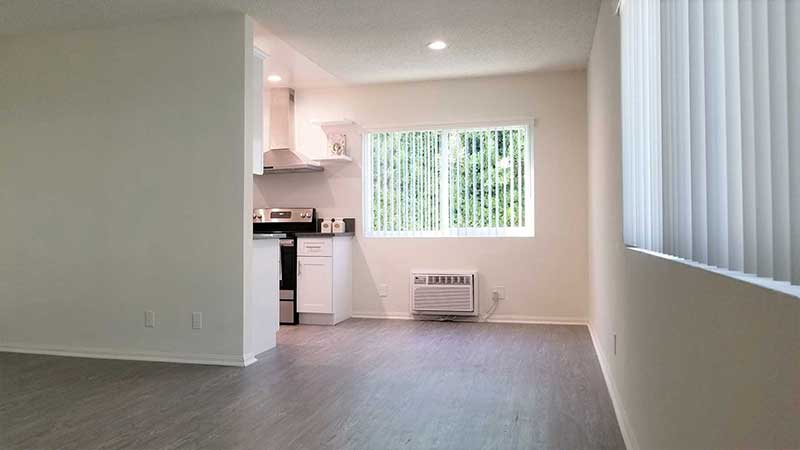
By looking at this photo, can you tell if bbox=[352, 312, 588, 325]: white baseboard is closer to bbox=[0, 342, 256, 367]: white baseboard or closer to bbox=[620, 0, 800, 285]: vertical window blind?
bbox=[0, 342, 256, 367]: white baseboard

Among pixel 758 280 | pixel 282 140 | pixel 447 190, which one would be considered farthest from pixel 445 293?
pixel 758 280

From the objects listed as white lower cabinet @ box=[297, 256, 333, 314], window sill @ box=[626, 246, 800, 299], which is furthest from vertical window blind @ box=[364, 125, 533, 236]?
window sill @ box=[626, 246, 800, 299]

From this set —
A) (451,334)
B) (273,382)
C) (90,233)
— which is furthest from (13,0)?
(451,334)

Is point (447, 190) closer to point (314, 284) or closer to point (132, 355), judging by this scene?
point (314, 284)

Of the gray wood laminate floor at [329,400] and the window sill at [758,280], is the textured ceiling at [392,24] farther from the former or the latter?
the window sill at [758,280]

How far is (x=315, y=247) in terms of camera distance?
5.98m

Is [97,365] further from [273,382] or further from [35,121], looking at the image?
[35,121]

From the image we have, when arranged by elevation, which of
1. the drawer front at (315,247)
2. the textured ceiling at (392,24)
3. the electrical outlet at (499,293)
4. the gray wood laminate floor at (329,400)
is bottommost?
the gray wood laminate floor at (329,400)

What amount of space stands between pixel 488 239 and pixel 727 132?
16.7ft

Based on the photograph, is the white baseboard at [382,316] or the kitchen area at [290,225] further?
the white baseboard at [382,316]

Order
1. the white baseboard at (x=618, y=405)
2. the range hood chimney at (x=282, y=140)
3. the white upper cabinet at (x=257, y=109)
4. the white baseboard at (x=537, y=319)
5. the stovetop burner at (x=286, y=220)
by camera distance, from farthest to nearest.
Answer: the stovetop burner at (x=286, y=220) → the range hood chimney at (x=282, y=140) → the white baseboard at (x=537, y=319) → the white upper cabinet at (x=257, y=109) → the white baseboard at (x=618, y=405)

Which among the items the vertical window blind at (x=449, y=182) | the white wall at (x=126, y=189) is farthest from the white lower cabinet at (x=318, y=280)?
the white wall at (x=126, y=189)

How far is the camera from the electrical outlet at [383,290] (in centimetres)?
→ 645

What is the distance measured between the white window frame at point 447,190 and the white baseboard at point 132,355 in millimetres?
2559
